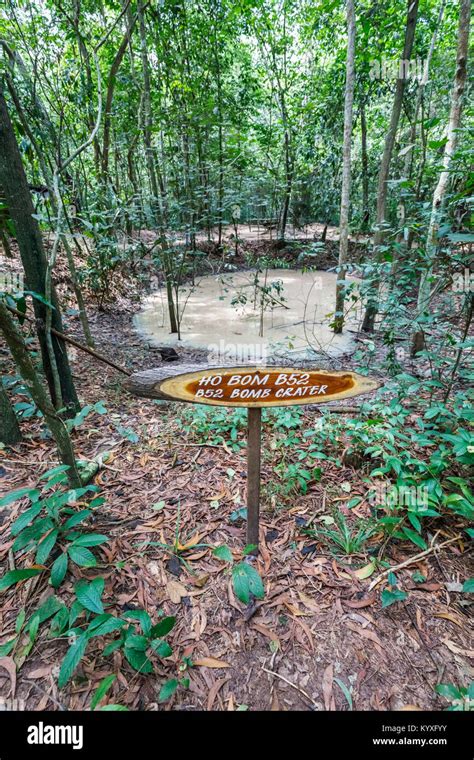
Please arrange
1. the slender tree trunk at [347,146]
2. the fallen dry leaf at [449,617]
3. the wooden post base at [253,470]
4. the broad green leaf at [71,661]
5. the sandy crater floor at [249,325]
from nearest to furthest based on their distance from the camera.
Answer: the broad green leaf at [71,661] < the fallen dry leaf at [449,617] < the wooden post base at [253,470] < the slender tree trunk at [347,146] < the sandy crater floor at [249,325]

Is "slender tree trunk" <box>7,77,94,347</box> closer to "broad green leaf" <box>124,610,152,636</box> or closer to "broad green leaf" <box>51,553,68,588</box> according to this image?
"broad green leaf" <box>51,553,68,588</box>

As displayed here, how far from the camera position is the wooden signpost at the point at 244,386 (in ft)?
4.43

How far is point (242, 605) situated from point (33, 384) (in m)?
1.22

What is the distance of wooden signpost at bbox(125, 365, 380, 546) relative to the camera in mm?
1352

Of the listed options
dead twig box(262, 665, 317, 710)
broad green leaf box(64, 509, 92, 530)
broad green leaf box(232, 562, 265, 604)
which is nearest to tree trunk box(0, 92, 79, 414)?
broad green leaf box(64, 509, 92, 530)

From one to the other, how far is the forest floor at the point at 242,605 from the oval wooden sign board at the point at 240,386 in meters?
0.75

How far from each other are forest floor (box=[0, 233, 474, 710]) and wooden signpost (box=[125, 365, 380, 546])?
75 cm

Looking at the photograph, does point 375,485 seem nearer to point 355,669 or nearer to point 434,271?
point 355,669

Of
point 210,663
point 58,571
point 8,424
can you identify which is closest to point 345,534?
point 210,663

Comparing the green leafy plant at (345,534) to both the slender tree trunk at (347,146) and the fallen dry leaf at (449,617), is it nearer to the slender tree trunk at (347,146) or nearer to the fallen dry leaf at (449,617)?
the fallen dry leaf at (449,617)

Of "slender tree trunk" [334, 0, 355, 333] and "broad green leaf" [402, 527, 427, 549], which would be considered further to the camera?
"slender tree trunk" [334, 0, 355, 333]

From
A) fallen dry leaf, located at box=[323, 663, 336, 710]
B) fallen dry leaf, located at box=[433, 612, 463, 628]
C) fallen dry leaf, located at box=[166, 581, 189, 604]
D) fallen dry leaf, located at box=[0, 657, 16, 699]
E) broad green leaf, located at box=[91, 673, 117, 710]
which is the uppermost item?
broad green leaf, located at box=[91, 673, 117, 710]

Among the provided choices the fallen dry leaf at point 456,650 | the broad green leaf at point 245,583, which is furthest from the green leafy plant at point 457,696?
the broad green leaf at point 245,583
